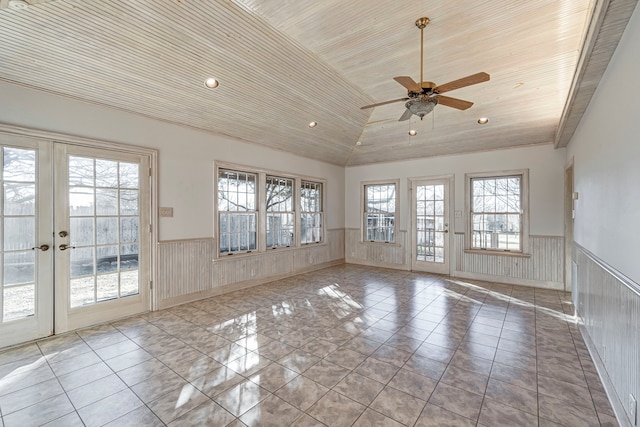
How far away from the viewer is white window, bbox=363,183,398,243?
281 inches

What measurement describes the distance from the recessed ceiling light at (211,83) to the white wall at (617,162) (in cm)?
393

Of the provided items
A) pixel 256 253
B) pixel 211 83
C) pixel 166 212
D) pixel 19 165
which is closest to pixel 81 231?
pixel 19 165

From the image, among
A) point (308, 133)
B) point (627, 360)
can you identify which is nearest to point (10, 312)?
point (308, 133)

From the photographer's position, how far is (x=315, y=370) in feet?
8.18

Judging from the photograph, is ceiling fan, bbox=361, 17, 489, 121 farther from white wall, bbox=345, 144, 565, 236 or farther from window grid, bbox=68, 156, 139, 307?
window grid, bbox=68, 156, 139, 307

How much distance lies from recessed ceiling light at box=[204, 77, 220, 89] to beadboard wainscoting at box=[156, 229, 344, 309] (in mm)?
2346

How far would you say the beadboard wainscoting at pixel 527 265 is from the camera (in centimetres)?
514

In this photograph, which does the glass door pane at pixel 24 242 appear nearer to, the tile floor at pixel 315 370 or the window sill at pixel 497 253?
the tile floor at pixel 315 370

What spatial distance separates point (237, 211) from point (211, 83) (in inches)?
91.2

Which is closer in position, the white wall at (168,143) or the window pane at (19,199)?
the window pane at (19,199)

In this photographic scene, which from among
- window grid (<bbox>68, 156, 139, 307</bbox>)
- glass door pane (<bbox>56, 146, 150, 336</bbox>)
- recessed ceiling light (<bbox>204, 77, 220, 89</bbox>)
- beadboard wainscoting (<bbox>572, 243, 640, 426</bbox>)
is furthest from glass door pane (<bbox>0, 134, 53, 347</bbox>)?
beadboard wainscoting (<bbox>572, 243, 640, 426</bbox>)

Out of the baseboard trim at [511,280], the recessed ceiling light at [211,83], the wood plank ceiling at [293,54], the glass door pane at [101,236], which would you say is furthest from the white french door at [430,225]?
the glass door pane at [101,236]

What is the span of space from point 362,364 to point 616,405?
71.6 inches

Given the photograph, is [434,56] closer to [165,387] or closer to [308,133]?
[308,133]
